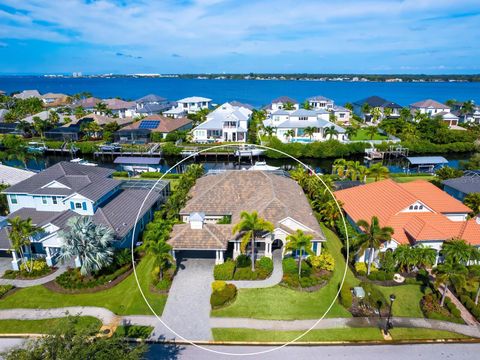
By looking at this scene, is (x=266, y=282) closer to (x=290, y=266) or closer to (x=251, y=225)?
(x=290, y=266)

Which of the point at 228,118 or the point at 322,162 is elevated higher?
the point at 228,118

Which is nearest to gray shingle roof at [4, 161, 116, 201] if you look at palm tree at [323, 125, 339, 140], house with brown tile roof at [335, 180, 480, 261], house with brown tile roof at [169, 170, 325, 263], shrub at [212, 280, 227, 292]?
house with brown tile roof at [169, 170, 325, 263]

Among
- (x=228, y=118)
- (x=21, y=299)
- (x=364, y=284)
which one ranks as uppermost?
(x=228, y=118)

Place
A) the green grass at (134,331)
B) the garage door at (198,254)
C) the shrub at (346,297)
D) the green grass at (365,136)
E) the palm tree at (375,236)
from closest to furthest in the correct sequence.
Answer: the green grass at (134,331), the shrub at (346,297), the palm tree at (375,236), the garage door at (198,254), the green grass at (365,136)

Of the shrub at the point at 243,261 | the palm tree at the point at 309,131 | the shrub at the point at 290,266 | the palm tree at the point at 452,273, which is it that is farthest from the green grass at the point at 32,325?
the palm tree at the point at 309,131

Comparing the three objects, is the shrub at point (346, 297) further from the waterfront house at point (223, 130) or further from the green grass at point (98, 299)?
the waterfront house at point (223, 130)

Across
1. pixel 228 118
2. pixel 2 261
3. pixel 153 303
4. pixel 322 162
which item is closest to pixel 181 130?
pixel 228 118

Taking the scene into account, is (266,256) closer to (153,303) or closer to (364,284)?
(364,284)
